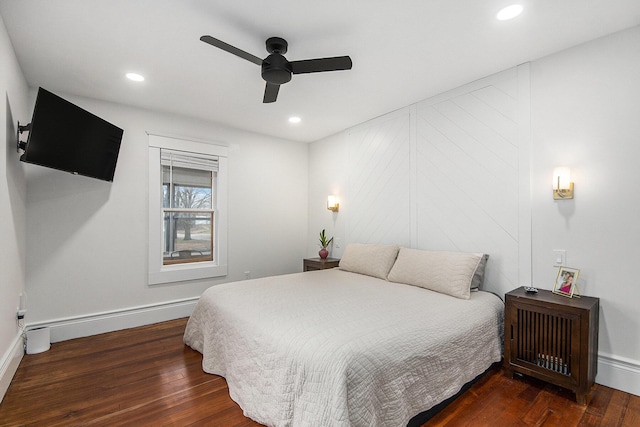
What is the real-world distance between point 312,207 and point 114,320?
3.11 meters

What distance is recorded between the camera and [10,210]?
7.79ft

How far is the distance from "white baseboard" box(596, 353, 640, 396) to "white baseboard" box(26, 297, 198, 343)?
419 cm

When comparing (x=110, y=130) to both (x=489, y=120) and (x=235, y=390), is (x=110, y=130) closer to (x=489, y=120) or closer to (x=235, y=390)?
(x=235, y=390)

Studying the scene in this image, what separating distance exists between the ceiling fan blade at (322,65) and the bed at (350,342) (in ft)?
5.77

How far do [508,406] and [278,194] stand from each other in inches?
151

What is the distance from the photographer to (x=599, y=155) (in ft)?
7.45

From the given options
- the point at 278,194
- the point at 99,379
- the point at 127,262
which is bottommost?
the point at 99,379

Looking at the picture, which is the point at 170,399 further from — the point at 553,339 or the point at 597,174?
the point at 597,174

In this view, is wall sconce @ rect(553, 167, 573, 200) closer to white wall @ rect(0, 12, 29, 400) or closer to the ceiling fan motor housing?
the ceiling fan motor housing

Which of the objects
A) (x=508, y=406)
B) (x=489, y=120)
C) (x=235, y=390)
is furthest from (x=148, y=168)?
(x=508, y=406)

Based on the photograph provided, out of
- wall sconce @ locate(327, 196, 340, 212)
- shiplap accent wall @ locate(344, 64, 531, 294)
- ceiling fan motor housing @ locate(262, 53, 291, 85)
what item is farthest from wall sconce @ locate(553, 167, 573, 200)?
wall sconce @ locate(327, 196, 340, 212)

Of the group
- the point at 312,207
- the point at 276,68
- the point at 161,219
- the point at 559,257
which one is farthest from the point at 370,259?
the point at 161,219

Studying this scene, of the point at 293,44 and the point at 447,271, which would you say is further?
the point at 447,271

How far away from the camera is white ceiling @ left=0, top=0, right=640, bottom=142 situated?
6.40 ft
